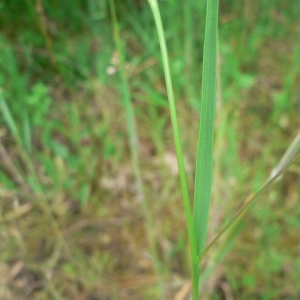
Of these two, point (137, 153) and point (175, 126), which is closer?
point (175, 126)

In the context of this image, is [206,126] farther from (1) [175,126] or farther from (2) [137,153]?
(2) [137,153]

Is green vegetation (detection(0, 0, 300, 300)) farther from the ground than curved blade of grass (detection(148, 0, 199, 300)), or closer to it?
closer to it

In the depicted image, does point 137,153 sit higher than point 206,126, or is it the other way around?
point 206,126

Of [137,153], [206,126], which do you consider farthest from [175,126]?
[137,153]

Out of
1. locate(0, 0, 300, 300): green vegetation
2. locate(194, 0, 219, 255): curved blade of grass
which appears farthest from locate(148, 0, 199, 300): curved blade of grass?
locate(0, 0, 300, 300): green vegetation

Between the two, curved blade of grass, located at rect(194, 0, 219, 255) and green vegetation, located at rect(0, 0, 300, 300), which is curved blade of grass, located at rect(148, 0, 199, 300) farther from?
green vegetation, located at rect(0, 0, 300, 300)

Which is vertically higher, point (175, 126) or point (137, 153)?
point (175, 126)
